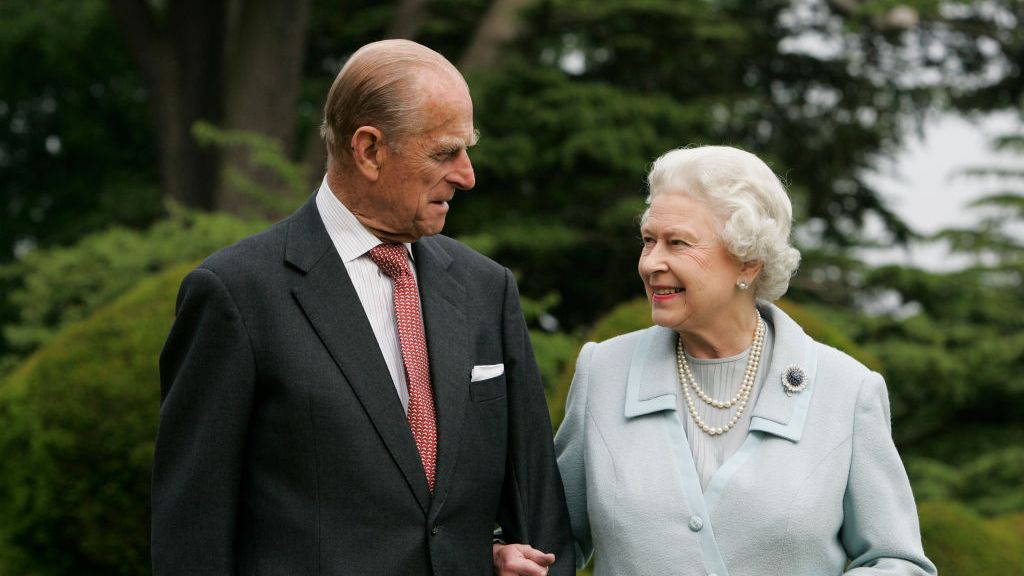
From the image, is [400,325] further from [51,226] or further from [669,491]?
[51,226]

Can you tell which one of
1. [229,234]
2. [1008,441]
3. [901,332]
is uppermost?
[229,234]

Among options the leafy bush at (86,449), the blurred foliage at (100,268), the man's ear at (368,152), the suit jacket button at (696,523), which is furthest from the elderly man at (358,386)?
the blurred foliage at (100,268)

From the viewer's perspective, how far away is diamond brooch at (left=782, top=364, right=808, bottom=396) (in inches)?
122

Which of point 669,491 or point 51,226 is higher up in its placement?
point 669,491

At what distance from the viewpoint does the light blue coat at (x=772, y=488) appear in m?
2.99

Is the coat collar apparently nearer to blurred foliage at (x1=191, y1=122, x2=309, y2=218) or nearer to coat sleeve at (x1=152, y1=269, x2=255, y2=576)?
coat sleeve at (x1=152, y1=269, x2=255, y2=576)

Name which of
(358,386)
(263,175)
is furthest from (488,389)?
(263,175)

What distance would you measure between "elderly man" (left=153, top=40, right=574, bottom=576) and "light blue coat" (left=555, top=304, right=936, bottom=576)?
7.8 inches

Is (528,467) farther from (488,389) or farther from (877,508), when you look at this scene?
(877,508)

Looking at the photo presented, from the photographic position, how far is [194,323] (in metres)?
2.78

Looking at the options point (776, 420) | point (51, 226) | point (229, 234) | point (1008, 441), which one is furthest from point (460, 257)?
point (51, 226)

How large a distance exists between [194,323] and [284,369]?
0.69 ft

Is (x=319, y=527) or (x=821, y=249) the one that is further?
(x=821, y=249)

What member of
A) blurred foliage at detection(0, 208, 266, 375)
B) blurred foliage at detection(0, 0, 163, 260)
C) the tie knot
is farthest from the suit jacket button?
blurred foliage at detection(0, 0, 163, 260)
